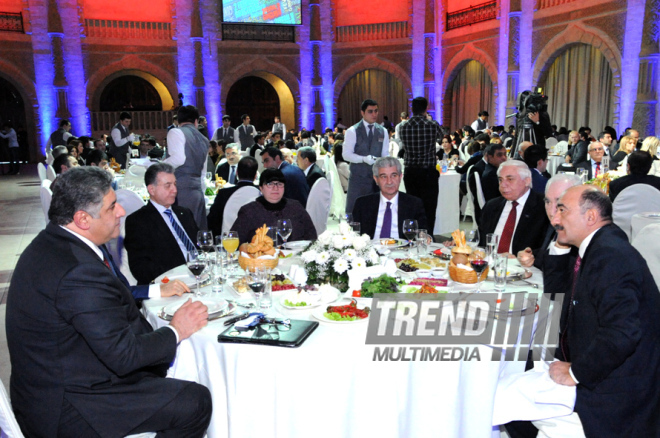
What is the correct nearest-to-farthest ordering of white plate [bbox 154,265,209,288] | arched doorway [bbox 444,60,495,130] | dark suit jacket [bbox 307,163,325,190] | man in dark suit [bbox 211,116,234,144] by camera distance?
1. white plate [bbox 154,265,209,288]
2. dark suit jacket [bbox 307,163,325,190]
3. man in dark suit [bbox 211,116,234,144]
4. arched doorway [bbox 444,60,495,130]

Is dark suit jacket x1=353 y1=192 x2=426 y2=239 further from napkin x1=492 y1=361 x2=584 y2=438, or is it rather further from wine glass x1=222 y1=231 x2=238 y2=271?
napkin x1=492 y1=361 x2=584 y2=438

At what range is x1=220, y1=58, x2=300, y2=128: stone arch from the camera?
61.3ft

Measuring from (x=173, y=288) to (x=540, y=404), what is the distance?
→ 160 centimetres

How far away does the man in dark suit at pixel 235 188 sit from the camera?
4.57m

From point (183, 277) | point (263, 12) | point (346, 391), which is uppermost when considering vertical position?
point (263, 12)

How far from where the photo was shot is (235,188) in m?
4.54

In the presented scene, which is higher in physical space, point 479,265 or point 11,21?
point 11,21

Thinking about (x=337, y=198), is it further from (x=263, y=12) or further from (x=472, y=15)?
(x=263, y=12)

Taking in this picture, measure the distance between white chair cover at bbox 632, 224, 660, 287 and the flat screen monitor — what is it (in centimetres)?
1785

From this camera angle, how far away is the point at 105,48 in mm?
17625

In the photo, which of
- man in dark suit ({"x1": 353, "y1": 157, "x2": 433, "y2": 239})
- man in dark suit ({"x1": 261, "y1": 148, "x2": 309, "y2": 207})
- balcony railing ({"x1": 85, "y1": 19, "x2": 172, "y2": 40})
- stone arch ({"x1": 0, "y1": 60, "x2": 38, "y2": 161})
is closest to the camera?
man in dark suit ({"x1": 353, "y1": 157, "x2": 433, "y2": 239})

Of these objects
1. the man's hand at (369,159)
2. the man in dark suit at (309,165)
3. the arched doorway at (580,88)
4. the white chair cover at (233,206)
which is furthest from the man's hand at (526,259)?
the arched doorway at (580,88)

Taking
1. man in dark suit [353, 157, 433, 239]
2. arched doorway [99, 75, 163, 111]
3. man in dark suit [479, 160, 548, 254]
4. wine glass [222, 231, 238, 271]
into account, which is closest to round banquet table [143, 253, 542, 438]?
wine glass [222, 231, 238, 271]

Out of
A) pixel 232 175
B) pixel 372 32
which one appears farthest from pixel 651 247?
pixel 372 32
